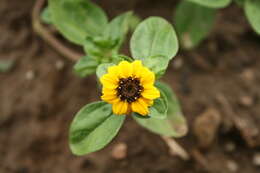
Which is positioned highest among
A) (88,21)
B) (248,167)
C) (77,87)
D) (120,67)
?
(120,67)

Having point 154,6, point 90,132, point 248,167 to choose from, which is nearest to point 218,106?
point 248,167

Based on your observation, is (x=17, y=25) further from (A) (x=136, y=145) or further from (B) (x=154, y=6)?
(A) (x=136, y=145)

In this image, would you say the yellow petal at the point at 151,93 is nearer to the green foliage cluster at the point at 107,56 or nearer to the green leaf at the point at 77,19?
the green foliage cluster at the point at 107,56

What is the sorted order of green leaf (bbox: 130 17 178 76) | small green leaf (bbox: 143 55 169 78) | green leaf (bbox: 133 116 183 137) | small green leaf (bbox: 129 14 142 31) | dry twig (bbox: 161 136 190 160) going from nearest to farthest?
small green leaf (bbox: 143 55 169 78) → green leaf (bbox: 130 17 178 76) → green leaf (bbox: 133 116 183 137) → dry twig (bbox: 161 136 190 160) → small green leaf (bbox: 129 14 142 31)

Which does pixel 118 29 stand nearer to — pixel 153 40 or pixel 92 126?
pixel 153 40

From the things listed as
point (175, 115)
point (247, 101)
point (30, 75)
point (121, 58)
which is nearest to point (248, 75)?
point (247, 101)

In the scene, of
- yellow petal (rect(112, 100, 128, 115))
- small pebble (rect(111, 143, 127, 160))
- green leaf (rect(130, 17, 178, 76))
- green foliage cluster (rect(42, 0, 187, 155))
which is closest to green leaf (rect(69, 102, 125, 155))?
green foliage cluster (rect(42, 0, 187, 155))

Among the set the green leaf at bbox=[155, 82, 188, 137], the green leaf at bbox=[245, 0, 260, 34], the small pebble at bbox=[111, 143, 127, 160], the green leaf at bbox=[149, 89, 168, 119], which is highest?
the green leaf at bbox=[149, 89, 168, 119]

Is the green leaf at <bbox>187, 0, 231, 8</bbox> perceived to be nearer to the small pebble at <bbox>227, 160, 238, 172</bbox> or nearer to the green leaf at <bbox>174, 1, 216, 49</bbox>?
the green leaf at <bbox>174, 1, 216, 49</bbox>
